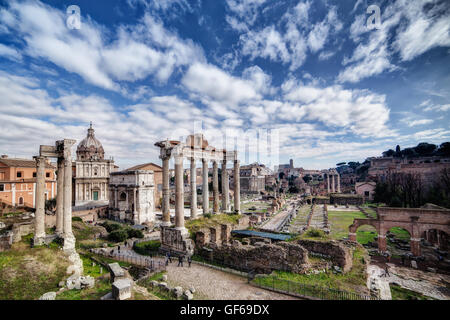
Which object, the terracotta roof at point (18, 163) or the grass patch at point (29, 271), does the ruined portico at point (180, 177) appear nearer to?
the grass patch at point (29, 271)

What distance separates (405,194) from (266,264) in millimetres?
43290

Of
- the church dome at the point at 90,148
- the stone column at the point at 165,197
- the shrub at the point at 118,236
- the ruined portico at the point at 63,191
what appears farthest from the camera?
the church dome at the point at 90,148

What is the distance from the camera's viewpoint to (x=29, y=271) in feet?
39.2

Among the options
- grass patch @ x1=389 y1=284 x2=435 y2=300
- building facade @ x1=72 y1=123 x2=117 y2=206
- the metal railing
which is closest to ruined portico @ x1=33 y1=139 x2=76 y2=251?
the metal railing

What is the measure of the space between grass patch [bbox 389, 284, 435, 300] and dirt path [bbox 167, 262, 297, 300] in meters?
7.40

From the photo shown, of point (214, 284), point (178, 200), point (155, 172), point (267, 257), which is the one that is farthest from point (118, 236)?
point (155, 172)

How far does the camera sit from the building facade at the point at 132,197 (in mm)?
36625

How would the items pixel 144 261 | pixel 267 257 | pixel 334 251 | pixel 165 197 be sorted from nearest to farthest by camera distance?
pixel 267 257 → pixel 334 251 → pixel 144 261 → pixel 165 197

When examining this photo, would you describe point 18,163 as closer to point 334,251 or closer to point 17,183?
point 17,183

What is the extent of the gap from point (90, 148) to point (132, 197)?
71.6ft

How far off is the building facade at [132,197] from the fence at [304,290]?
2984cm

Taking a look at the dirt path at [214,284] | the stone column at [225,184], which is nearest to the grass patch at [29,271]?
the dirt path at [214,284]

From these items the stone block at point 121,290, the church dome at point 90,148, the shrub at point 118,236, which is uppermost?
the church dome at point 90,148
